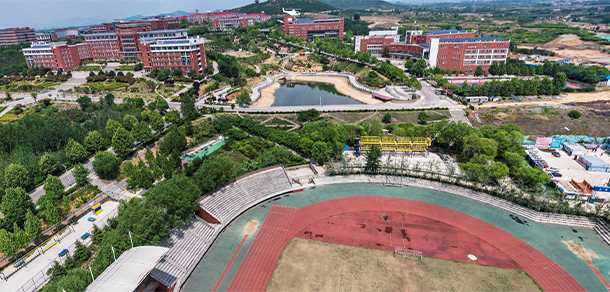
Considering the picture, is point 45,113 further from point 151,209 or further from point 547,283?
point 547,283

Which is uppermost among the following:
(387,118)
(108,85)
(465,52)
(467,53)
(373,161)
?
(465,52)

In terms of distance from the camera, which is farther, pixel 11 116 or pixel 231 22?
pixel 231 22

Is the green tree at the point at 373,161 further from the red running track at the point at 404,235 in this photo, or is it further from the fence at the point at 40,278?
Result: the fence at the point at 40,278

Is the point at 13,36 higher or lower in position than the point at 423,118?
higher

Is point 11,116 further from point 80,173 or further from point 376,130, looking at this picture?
point 376,130

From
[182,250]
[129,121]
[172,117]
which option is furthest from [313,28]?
[182,250]

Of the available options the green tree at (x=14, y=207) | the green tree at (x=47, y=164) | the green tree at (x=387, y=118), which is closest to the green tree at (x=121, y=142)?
the green tree at (x=47, y=164)

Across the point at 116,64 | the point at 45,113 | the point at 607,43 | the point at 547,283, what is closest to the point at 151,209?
the point at 547,283
